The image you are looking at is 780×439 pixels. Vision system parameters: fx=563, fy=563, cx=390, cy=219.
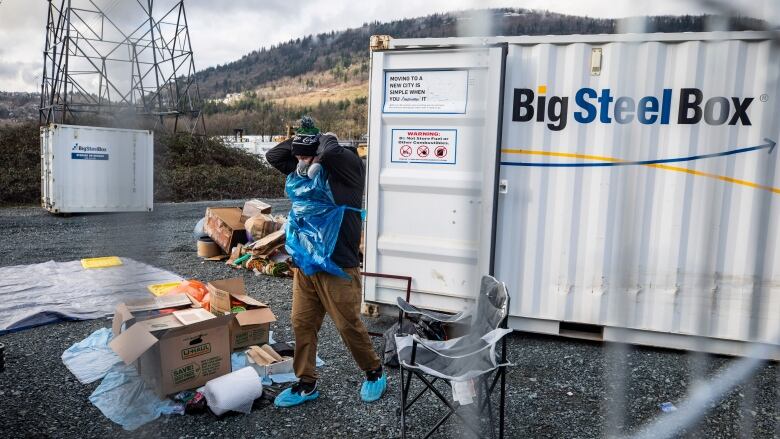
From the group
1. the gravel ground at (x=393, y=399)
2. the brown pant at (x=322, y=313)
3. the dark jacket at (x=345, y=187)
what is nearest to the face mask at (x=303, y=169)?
the dark jacket at (x=345, y=187)

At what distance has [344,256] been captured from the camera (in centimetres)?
313

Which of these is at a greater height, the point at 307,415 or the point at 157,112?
the point at 157,112

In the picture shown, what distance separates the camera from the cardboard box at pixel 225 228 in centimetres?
729

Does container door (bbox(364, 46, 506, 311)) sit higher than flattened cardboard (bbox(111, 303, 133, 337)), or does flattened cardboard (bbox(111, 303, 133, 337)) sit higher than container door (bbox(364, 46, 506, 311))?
container door (bbox(364, 46, 506, 311))

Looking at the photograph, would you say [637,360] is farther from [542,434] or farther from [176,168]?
[176,168]

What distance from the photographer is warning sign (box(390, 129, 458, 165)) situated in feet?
13.8

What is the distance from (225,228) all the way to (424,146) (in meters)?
3.97

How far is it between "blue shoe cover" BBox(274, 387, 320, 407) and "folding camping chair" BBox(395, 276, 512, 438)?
698 millimetres

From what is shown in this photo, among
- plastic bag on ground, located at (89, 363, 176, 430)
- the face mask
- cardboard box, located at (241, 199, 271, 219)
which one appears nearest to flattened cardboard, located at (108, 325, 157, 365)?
plastic bag on ground, located at (89, 363, 176, 430)

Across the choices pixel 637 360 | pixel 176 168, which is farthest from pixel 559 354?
pixel 176 168

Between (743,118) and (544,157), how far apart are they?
4.17 feet

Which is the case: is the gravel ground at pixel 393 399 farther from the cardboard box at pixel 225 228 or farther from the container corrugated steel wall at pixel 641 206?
the cardboard box at pixel 225 228

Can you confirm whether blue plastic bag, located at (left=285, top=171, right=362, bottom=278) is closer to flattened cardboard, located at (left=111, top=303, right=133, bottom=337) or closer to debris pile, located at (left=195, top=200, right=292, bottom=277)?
flattened cardboard, located at (left=111, top=303, right=133, bottom=337)

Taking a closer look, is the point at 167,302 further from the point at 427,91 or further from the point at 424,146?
the point at 427,91
